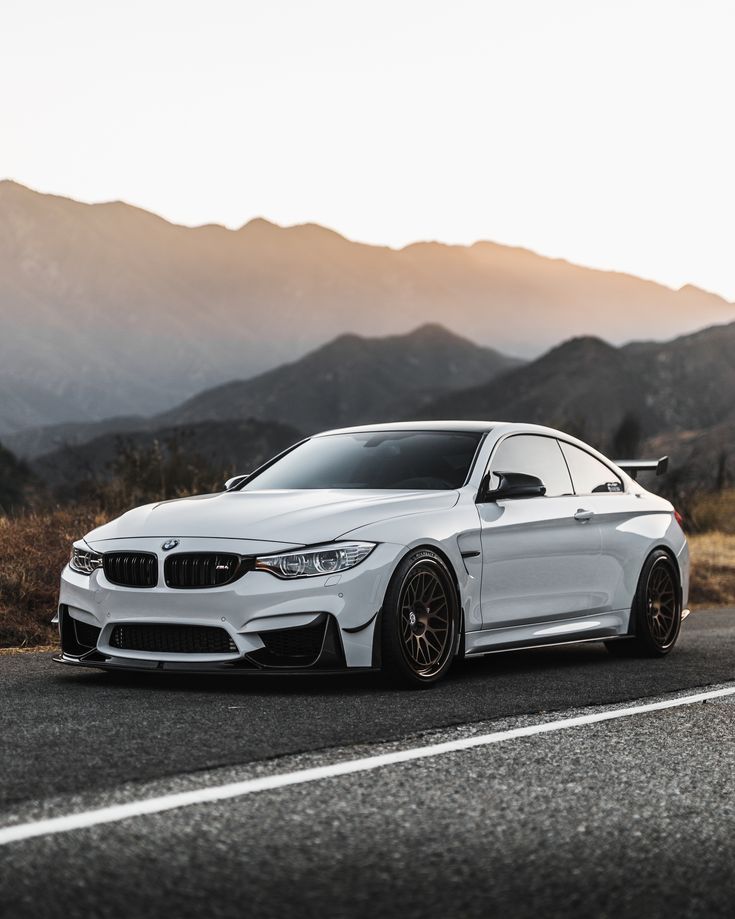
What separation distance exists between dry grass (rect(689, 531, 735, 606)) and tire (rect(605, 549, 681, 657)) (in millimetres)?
6980

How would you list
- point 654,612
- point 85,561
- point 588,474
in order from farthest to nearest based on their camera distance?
point 654,612, point 588,474, point 85,561

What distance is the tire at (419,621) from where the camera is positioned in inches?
302

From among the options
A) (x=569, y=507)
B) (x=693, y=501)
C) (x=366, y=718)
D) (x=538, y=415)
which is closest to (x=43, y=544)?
(x=569, y=507)

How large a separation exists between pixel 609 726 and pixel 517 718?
0.44 meters

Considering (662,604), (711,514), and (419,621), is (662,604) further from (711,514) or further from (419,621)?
(711,514)

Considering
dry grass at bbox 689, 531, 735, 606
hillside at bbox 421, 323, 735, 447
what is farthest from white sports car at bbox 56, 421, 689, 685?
hillside at bbox 421, 323, 735, 447

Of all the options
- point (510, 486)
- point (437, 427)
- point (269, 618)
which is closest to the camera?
point (269, 618)

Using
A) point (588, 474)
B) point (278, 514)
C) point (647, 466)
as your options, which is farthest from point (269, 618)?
point (647, 466)

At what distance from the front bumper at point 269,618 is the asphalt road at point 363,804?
18cm

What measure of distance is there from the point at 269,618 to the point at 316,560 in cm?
40

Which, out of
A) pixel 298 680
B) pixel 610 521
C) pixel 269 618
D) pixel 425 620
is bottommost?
pixel 298 680

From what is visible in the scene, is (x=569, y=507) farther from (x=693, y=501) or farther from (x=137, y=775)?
(x=693, y=501)

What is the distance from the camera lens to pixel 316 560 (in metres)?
7.58

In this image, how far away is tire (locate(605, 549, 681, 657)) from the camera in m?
9.95
